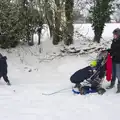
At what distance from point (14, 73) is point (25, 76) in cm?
53

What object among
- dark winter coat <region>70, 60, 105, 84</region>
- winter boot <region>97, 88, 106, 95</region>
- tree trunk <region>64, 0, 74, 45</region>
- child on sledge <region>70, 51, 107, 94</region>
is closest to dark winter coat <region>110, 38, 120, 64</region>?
child on sledge <region>70, 51, 107, 94</region>

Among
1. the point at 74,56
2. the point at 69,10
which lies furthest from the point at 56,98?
the point at 69,10

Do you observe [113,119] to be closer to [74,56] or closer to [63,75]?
[63,75]

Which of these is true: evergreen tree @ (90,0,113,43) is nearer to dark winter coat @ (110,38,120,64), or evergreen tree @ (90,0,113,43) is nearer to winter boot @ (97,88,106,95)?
dark winter coat @ (110,38,120,64)

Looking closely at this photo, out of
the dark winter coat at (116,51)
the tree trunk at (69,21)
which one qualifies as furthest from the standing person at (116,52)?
the tree trunk at (69,21)

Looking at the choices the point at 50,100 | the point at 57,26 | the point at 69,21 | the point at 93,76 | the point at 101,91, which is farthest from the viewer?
the point at 57,26

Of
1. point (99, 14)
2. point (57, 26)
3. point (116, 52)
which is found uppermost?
point (99, 14)

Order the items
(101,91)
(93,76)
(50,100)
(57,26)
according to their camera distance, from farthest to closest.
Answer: (57,26)
(93,76)
(101,91)
(50,100)

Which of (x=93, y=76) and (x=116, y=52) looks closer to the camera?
(x=116, y=52)

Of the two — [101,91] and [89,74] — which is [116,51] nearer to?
[89,74]

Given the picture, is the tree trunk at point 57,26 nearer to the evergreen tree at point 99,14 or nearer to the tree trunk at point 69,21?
the tree trunk at point 69,21

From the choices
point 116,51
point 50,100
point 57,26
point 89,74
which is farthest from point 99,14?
point 50,100

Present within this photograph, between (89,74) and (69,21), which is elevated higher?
(69,21)

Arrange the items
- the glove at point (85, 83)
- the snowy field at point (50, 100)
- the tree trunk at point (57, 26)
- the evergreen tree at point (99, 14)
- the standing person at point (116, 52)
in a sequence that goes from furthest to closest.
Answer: the evergreen tree at point (99, 14) < the tree trunk at point (57, 26) < the glove at point (85, 83) < the standing person at point (116, 52) < the snowy field at point (50, 100)
